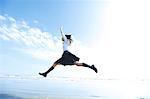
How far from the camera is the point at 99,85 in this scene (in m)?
11.6

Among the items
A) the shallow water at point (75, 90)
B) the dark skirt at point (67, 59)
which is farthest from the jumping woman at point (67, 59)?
the shallow water at point (75, 90)

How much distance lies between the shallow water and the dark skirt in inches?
141

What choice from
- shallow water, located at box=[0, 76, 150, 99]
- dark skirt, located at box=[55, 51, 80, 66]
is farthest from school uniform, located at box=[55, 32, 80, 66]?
shallow water, located at box=[0, 76, 150, 99]

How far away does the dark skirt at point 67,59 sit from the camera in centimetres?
624

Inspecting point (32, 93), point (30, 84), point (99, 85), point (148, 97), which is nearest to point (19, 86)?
point (30, 84)

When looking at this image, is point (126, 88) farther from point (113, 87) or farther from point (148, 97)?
point (148, 97)

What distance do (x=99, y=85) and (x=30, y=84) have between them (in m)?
2.12

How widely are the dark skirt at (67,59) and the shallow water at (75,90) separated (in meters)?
3.58

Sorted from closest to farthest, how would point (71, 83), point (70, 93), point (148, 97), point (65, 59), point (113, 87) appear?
1. point (65, 59)
2. point (148, 97)
3. point (70, 93)
4. point (113, 87)
5. point (71, 83)

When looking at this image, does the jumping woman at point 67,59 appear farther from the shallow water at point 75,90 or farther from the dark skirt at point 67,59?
the shallow water at point 75,90

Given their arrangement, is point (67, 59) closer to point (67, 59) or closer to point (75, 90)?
point (67, 59)

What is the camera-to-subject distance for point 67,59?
20.5 feet

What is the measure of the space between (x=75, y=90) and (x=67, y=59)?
4788mm

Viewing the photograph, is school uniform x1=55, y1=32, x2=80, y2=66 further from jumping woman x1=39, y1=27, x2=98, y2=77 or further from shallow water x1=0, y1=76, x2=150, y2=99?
shallow water x1=0, y1=76, x2=150, y2=99
